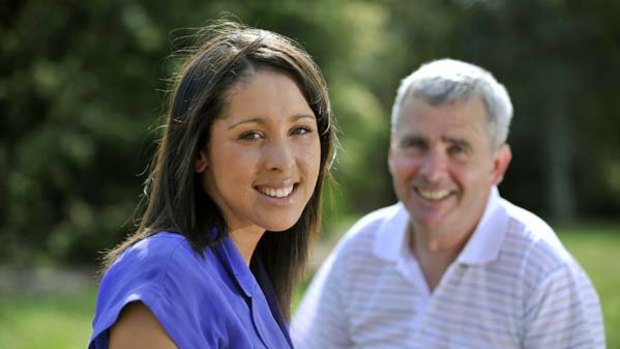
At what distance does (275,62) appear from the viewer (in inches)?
67.7

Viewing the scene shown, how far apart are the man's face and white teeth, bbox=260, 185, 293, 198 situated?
1.04 metres

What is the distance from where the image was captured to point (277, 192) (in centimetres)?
172

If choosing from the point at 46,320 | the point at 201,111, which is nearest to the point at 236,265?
the point at 201,111

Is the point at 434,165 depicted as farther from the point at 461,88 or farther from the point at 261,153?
the point at 261,153

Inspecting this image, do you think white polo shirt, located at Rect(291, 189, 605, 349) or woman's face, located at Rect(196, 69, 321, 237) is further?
white polo shirt, located at Rect(291, 189, 605, 349)

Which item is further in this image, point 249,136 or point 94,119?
point 94,119

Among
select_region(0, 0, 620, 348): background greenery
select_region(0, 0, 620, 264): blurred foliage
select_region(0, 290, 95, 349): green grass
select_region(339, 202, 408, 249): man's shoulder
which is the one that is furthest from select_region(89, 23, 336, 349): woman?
select_region(0, 290, 95, 349): green grass

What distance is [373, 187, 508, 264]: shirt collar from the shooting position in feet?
8.70

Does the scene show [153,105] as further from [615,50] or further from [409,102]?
[615,50]

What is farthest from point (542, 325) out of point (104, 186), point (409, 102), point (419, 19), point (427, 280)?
point (419, 19)

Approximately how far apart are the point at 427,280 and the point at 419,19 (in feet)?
64.6

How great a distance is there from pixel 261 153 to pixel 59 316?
226 inches

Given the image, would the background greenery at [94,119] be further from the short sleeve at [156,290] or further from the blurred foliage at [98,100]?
the short sleeve at [156,290]

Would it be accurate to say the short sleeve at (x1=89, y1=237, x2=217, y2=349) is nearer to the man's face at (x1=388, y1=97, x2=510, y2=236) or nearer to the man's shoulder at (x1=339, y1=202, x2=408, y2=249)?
the man's face at (x1=388, y1=97, x2=510, y2=236)
